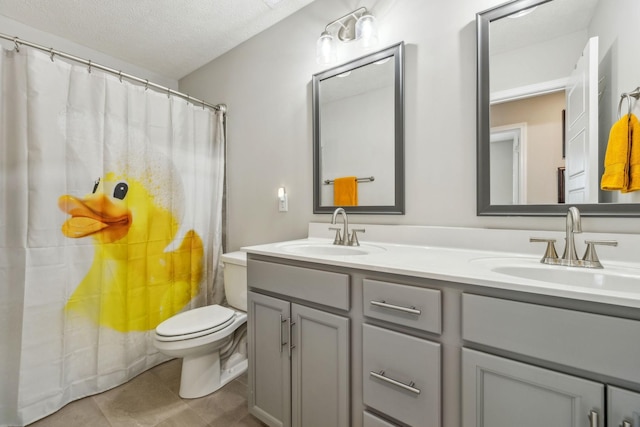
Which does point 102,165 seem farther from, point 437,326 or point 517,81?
point 517,81

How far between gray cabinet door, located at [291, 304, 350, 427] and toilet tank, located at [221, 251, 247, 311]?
2.54 ft

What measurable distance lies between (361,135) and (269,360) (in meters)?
1.26

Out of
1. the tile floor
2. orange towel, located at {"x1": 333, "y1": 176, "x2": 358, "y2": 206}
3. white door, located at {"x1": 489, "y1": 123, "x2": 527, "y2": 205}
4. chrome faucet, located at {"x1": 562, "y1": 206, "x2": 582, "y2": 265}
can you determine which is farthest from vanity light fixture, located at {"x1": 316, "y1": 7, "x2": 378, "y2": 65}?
the tile floor

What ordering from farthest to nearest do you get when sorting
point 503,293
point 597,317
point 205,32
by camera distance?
point 205,32
point 503,293
point 597,317

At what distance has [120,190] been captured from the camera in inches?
67.7

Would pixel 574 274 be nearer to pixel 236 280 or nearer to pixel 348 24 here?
pixel 348 24

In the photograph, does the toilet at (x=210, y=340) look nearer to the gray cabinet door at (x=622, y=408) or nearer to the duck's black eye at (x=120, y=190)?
the duck's black eye at (x=120, y=190)

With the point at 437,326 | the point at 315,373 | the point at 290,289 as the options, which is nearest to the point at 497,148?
the point at 437,326

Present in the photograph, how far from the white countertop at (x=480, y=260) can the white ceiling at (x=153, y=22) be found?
156 centimetres

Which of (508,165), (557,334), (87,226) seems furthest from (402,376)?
(87,226)

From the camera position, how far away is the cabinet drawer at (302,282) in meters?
1.01

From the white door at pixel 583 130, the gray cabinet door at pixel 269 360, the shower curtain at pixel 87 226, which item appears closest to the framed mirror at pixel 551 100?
the white door at pixel 583 130

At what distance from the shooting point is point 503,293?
718mm

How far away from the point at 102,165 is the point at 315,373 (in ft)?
5.51
